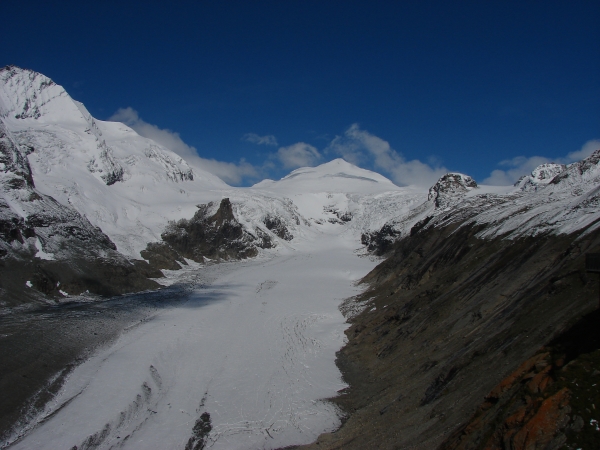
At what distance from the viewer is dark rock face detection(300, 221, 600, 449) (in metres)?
13.0

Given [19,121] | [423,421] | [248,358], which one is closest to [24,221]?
[248,358]

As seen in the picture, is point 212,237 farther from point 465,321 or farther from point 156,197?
point 465,321

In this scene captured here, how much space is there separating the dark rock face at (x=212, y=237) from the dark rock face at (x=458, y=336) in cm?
5325

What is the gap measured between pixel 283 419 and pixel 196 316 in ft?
62.4

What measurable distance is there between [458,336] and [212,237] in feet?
227

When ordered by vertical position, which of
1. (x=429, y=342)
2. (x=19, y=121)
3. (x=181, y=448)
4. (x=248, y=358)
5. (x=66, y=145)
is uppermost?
(x=19, y=121)

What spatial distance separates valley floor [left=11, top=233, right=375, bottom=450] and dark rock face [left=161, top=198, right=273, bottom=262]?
1542 inches

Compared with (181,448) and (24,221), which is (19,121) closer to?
(24,221)

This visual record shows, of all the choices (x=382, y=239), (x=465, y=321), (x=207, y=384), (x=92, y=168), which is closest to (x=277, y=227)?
(x=382, y=239)

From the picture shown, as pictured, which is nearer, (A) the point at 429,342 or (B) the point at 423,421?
(B) the point at 423,421

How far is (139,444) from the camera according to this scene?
16.3 meters

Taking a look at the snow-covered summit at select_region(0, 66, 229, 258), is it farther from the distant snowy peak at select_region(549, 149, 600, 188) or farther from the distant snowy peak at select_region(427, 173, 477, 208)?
the distant snowy peak at select_region(549, 149, 600, 188)

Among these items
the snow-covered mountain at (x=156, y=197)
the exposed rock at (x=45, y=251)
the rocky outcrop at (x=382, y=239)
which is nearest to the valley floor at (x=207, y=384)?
the exposed rock at (x=45, y=251)

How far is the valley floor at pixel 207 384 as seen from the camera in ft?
55.9
